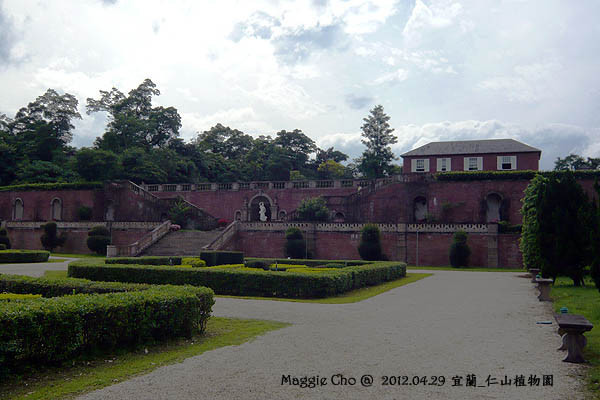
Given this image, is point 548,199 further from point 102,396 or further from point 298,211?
point 298,211

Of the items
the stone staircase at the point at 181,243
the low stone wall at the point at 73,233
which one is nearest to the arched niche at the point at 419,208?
the stone staircase at the point at 181,243

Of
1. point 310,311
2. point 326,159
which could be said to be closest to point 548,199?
point 310,311

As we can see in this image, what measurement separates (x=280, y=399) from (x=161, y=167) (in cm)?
5998

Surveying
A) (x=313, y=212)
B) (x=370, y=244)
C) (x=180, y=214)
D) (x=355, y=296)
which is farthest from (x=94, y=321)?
(x=180, y=214)

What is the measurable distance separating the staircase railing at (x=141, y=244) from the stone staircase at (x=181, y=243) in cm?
37

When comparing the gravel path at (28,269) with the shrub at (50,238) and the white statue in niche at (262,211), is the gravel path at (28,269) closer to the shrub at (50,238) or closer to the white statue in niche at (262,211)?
the shrub at (50,238)

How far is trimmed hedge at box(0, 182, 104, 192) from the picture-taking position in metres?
53.9

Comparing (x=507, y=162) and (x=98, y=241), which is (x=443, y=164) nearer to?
(x=507, y=162)

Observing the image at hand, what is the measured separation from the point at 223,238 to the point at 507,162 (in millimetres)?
28522

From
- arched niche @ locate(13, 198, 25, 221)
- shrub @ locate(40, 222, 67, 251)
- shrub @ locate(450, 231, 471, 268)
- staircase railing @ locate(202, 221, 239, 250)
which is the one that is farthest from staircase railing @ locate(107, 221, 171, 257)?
arched niche @ locate(13, 198, 25, 221)

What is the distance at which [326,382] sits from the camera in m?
7.29

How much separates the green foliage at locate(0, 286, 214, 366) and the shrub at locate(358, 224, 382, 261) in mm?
27117

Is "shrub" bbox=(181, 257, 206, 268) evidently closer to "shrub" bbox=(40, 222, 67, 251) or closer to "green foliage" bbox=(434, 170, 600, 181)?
"shrub" bbox=(40, 222, 67, 251)

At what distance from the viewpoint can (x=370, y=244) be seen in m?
37.5
